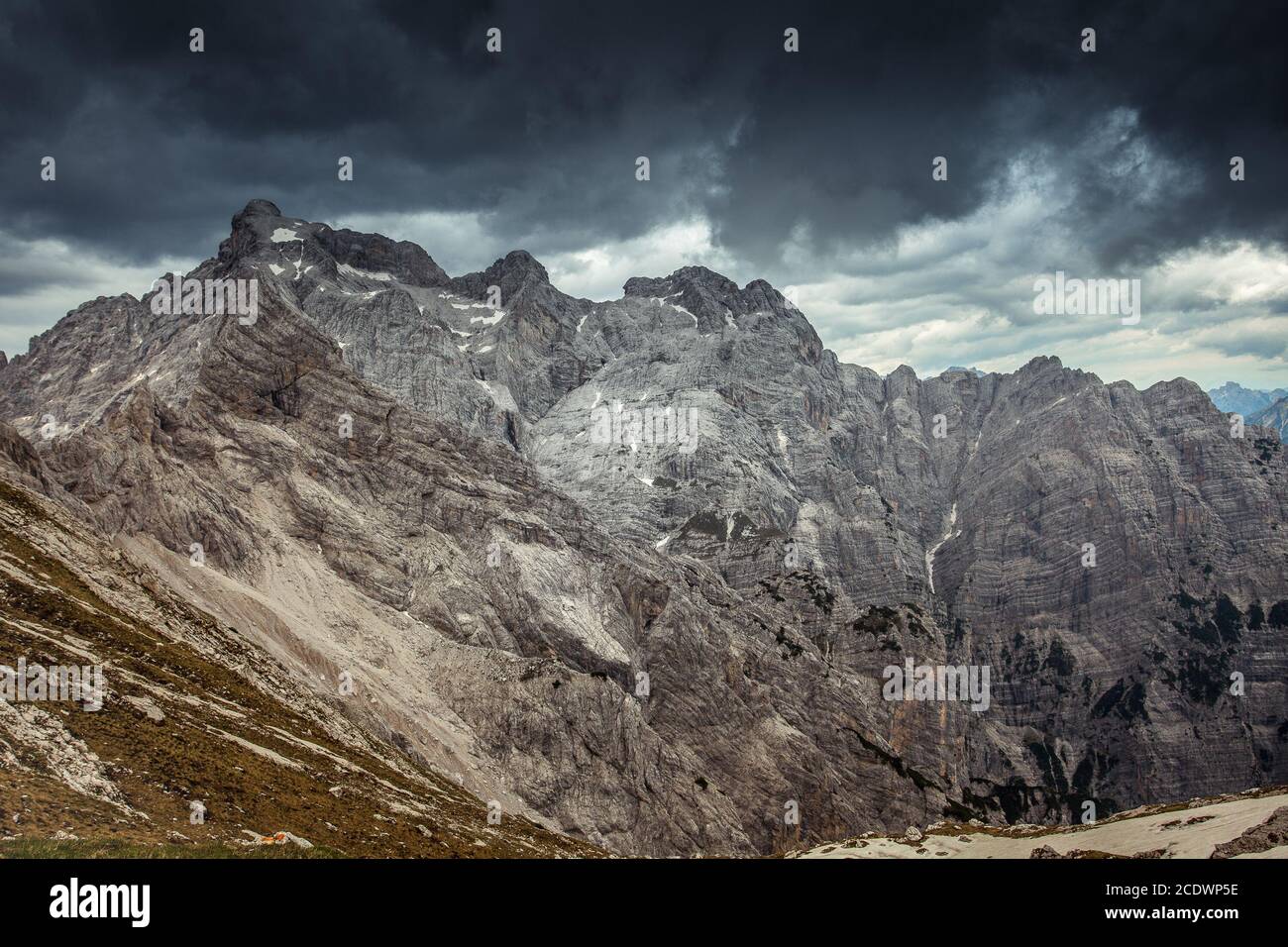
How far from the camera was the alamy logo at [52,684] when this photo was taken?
43.0 metres

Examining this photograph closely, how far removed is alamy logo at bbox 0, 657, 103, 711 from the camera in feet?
141

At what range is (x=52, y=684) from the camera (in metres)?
45.8
